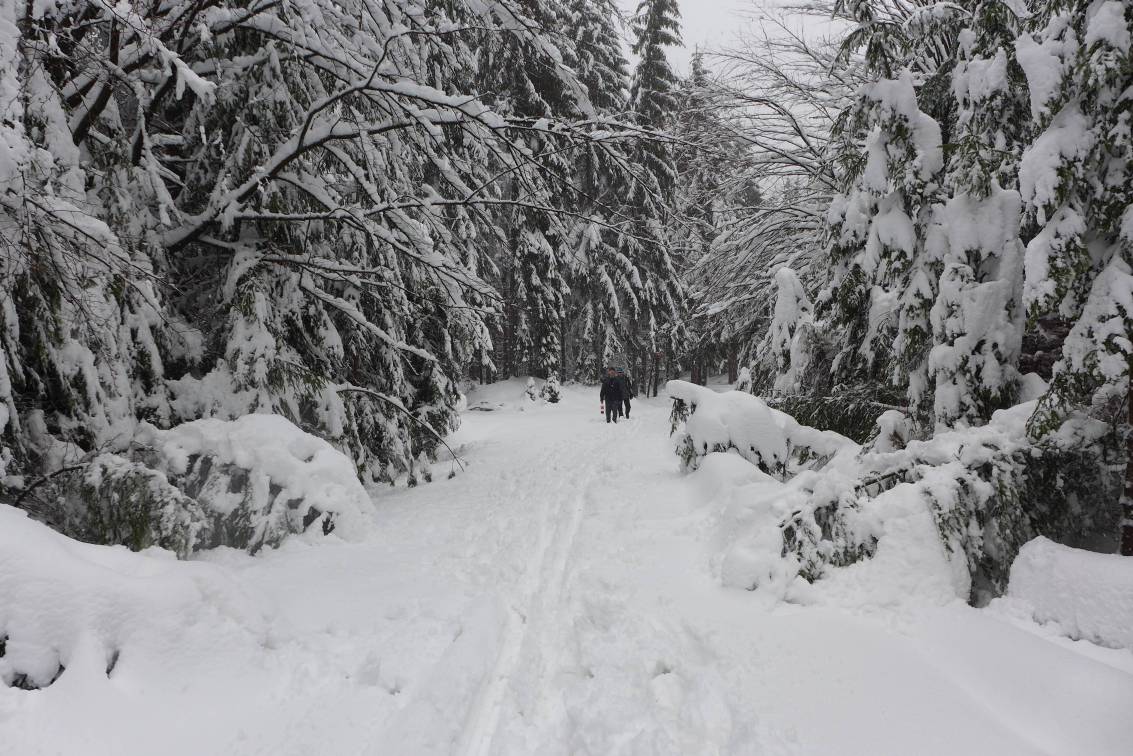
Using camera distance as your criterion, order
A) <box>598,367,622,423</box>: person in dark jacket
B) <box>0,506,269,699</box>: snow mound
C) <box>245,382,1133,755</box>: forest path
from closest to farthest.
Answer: <box>0,506,269,699</box>: snow mound < <box>245,382,1133,755</box>: forest path < <box>598,367,622,423</box>: person in dark jacket

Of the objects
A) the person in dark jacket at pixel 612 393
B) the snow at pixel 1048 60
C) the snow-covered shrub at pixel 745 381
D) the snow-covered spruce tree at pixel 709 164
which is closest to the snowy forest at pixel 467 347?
the snow at pixel 1048 60

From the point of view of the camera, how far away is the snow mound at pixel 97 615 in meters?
2.19

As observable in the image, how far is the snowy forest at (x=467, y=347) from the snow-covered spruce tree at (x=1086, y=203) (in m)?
0.02

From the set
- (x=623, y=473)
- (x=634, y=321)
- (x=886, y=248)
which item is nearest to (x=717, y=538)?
(x=886, y=248)

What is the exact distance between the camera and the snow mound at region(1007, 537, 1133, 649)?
2.41 meters

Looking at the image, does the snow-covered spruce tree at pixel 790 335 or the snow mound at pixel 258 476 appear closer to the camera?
the snow mound at pixel 258 476

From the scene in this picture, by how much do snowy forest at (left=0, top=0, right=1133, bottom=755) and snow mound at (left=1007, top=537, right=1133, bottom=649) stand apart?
0.02 metres

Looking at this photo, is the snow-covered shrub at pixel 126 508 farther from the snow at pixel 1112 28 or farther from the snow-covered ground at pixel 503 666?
the snow at pixel 1112 28

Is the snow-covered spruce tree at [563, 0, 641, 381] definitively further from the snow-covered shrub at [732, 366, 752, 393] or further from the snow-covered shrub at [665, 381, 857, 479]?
the snow-covered shrub at [665, 381, 857, 479]

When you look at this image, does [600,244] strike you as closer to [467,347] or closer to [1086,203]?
[467,347]

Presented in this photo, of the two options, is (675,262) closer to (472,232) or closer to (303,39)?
(472,232)

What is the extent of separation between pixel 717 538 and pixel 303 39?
5248mm

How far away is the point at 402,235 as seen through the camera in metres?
6.07

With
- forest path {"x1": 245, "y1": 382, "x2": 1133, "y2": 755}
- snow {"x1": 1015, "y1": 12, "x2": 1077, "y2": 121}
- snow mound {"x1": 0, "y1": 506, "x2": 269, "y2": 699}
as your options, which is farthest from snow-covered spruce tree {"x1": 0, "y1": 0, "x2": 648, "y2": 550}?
snow {"x1": 1015, "y1": 12, "x2": 1077, "y2": 121}
